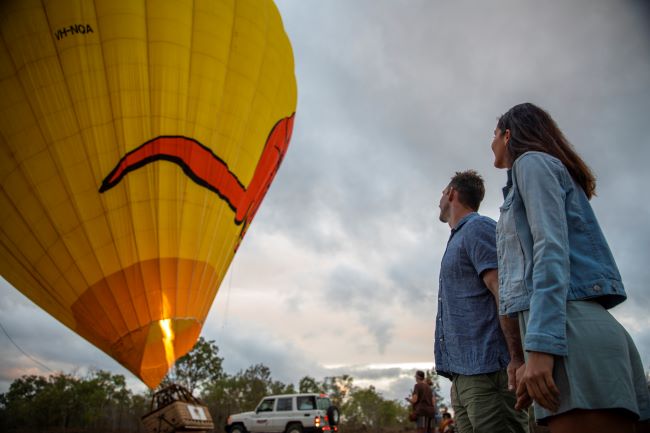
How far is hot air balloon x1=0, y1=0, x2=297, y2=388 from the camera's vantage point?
26.3 feet

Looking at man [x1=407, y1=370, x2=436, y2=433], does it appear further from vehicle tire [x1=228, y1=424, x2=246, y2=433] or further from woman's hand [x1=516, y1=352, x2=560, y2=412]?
vehicle tire [x1=228, y1=424, x2=246, y2=433]

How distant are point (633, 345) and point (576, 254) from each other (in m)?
0.33

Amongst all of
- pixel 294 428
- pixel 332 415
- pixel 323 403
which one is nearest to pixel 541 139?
pixel 332 415

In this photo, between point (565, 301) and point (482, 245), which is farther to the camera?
point (482, 245)

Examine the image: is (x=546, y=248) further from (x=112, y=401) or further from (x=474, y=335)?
(x=112, y=401)

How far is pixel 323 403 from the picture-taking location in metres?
15.8

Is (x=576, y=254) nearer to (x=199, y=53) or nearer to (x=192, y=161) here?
(x=192, y=161)

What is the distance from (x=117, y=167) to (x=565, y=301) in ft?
26.3

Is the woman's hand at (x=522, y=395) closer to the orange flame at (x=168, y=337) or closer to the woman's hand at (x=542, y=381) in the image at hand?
the woman's hand at (x=542, y=381)

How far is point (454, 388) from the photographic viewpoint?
8.59 ft

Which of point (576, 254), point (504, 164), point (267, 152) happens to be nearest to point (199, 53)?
point (267, 152)

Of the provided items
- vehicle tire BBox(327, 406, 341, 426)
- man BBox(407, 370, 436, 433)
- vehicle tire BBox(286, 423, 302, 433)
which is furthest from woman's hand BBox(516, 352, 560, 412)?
vehicle tire BBox(286, 423, 302, 433)

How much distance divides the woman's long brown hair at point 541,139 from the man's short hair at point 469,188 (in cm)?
104

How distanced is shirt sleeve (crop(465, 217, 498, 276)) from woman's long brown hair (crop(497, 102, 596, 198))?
756mm
